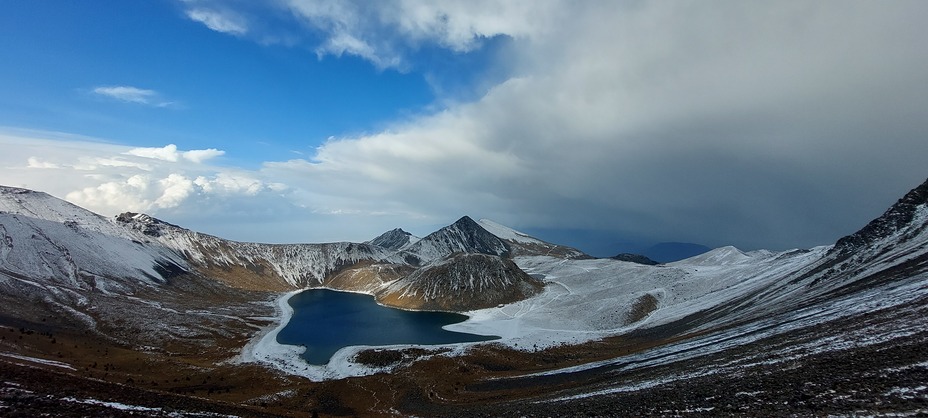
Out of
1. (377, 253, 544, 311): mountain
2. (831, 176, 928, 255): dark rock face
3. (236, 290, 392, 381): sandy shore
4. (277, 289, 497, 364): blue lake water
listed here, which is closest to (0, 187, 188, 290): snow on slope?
(277, 289, 497, 364): blue lake water

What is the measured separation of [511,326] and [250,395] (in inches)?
2742

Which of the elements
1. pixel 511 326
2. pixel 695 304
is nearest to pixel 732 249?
pixel 695 304

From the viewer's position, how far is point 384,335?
337 feet

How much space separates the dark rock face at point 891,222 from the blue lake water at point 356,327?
74385mm

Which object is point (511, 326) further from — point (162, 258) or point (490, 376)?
point (162, 258)

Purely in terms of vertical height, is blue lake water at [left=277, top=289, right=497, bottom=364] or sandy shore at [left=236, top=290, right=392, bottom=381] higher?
sandy shore at [left=236, top=290, right=392, bottom=381]

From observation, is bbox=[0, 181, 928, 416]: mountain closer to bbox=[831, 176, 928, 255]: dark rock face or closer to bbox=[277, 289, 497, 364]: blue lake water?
bbox=[831, 176, 928, 255]: dark rock face

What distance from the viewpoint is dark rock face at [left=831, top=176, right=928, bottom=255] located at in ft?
237

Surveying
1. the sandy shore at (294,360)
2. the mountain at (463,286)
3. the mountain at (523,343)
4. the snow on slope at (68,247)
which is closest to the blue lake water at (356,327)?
the sandy shore at (294,360)

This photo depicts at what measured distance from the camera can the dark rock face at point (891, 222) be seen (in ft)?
237

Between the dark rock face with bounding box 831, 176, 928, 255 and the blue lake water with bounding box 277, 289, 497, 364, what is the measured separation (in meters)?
74.4

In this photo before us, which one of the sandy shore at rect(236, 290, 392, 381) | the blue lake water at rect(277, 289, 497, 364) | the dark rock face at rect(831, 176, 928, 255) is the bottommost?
the blue lake water at rect(277, 289, 497, 364)

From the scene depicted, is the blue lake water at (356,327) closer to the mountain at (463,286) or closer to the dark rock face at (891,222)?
the mountain at (463,286)

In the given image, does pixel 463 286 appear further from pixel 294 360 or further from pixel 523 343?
pixel 294 360
